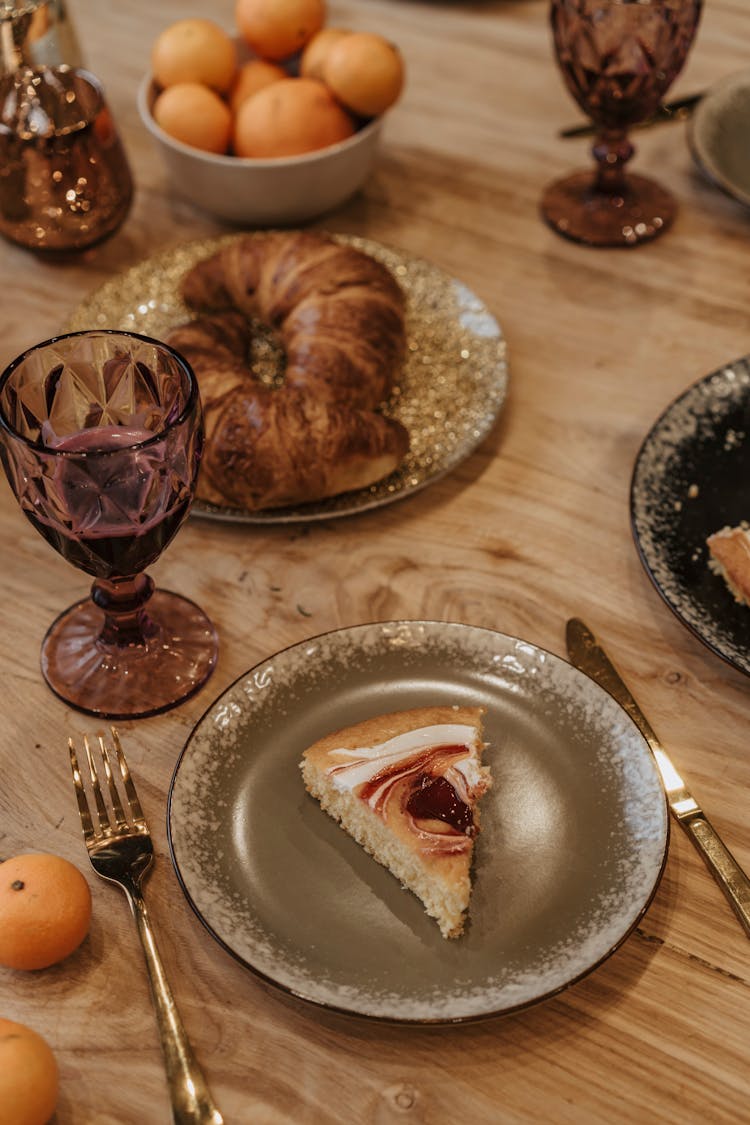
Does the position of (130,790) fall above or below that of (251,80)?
below

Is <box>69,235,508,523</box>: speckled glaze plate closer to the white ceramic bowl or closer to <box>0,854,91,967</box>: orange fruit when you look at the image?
the white ceramic bowl

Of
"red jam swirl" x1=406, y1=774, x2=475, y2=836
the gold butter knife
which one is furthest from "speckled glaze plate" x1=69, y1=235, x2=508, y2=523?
"red jam swirl" x1=406, y1=774, x2=475, y2=836

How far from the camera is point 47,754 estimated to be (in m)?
0.91

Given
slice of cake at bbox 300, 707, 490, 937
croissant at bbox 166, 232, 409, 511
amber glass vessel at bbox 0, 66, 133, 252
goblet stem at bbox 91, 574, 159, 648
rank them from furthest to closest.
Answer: amber glass vessel at bbox 0, 66, 133, 252 → croissant at bbox 166, 232, 409, 511 → goblet stem at bbox 91, 574, 159, 648 → slice of cake at bbox 300, 707, 490, 937

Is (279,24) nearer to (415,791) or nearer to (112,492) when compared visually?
(112,492)

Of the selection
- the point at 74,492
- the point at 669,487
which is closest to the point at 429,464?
the point at 669,487

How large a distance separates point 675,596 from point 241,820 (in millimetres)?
405

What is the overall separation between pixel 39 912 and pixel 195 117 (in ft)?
3.16

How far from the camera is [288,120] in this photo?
1.33 meters

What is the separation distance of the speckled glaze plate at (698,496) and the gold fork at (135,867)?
46 cm

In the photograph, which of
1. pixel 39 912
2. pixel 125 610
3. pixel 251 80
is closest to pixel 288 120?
pixel 251 80

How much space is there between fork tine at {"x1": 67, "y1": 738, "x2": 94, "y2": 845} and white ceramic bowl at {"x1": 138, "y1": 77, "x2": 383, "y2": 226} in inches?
30.3

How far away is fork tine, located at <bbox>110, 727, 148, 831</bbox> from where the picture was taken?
840mm

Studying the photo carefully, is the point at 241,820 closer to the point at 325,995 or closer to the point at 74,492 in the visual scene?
the point at 325,995
